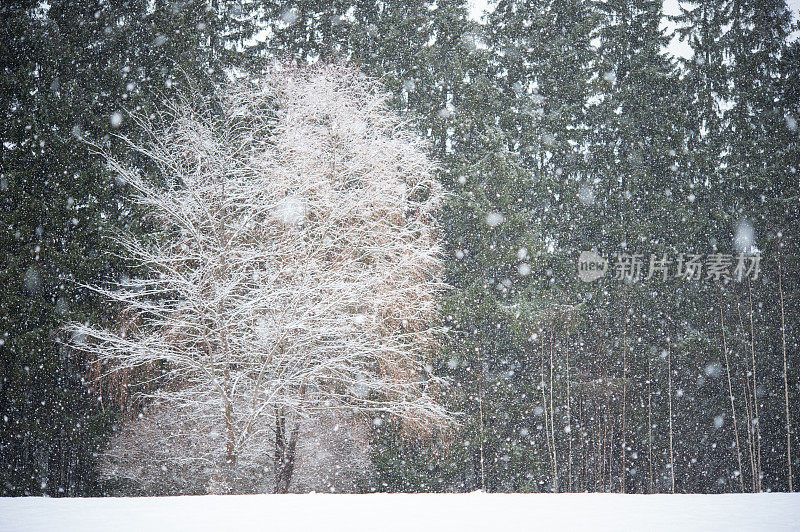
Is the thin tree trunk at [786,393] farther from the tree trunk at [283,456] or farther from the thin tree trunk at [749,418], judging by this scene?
the tree trunk at [283,456]

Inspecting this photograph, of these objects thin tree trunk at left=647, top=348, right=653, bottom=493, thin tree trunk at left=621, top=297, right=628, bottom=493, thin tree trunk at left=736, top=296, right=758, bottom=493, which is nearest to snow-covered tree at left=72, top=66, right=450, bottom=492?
thin tree trunk at left=621, top=297, right=628, bottom=493

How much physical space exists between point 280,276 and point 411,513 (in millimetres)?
7124

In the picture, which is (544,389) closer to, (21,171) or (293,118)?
(293,118)

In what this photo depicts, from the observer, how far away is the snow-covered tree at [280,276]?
8.88 m

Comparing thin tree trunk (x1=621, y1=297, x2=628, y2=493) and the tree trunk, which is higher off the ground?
thin tree trunk (x1=621, y1=297, x2=628, y2=493)

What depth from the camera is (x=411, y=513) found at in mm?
3287

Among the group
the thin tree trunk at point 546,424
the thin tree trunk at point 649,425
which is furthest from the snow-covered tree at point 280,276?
the thin tree trunk at point 649,425

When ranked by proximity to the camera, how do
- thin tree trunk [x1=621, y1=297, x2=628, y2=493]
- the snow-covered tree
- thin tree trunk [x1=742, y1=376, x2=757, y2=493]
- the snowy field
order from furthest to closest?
thin tree trunk [x1=742, y1=376, x2=757, y2=493]
thin tree trunk [x1=621, y1=297, x2=628, y2=493]
the snow-covered tree
the snowy field

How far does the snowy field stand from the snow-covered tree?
15.7ft

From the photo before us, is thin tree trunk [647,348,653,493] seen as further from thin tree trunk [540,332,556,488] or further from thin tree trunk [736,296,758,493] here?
thin tree trunk [540,332,556,488]

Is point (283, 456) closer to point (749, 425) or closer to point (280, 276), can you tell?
point (280, 276)

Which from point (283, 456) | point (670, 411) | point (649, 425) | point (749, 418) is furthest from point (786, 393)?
point (283, 456)

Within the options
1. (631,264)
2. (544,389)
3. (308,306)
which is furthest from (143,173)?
(631,264)

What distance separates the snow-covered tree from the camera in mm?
8875
